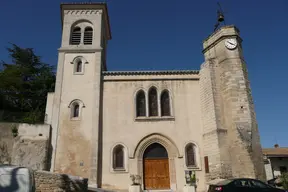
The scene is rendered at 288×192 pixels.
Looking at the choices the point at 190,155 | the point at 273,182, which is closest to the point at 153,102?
the point at 190,155

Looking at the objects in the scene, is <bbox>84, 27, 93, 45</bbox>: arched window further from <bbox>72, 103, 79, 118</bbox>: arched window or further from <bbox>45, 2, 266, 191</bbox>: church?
<bbox>72, 103, 79, 118</bbox>: arched window

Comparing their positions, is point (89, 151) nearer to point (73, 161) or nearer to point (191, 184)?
point (73, 161)

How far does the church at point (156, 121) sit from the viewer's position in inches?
559

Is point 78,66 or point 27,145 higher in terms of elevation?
point 78,66

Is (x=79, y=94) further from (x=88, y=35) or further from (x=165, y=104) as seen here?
(x=165, y=104)

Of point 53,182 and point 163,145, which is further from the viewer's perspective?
point 163,145

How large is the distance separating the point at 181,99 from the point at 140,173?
5.60 m

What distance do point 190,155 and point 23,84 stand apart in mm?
17313

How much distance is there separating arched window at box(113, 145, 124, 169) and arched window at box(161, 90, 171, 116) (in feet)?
12.1

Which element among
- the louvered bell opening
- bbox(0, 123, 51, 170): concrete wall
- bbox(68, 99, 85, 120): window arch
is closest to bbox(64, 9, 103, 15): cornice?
the louvered bell opening

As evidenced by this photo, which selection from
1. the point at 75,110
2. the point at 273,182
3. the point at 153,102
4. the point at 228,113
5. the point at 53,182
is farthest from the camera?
the point at 153,102

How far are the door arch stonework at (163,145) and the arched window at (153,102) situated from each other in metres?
1.65

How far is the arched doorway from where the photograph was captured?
14.7m

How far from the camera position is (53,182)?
408 inches
